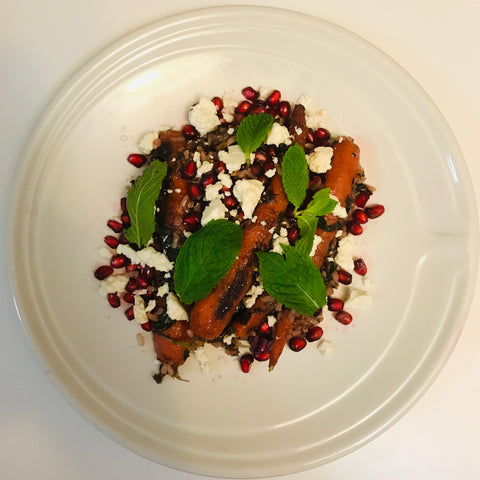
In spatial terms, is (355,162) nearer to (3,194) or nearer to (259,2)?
(259,2)

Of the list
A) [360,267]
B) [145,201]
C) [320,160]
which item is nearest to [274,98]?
[320,160]

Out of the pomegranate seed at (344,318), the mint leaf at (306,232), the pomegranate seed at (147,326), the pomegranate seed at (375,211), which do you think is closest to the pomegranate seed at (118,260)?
the pomegranate seed at (147,326)

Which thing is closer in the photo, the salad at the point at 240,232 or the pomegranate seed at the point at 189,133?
the salad at the point at 240,232

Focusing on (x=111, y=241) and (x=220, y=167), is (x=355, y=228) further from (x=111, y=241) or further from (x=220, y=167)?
(x=111, y=241)

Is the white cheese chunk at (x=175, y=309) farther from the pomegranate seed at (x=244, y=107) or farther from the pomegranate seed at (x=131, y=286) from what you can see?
the pomegranate seed at (x=244, y=107)

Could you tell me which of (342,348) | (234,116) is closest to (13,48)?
(234,116)

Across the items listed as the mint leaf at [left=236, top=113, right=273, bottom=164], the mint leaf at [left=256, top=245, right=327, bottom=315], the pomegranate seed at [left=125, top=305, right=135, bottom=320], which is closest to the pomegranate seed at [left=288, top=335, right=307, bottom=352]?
the mint leaf at [left=256, top=245, right=327, bottom=315]

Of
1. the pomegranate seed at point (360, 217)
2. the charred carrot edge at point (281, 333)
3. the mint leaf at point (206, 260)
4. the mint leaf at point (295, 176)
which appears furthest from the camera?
the pomegranate seed at point (360, 217)
